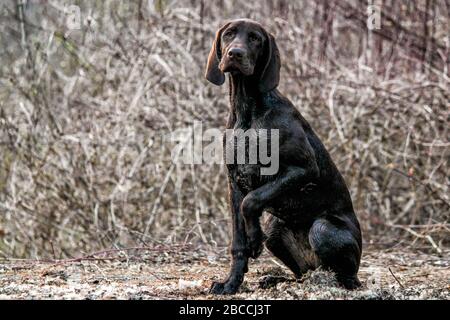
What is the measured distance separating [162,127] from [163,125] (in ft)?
0.13

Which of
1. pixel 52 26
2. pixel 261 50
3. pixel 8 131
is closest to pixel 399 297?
pixel 261 50

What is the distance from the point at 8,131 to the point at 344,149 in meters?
3.45

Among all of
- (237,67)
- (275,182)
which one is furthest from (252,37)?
(275,182)

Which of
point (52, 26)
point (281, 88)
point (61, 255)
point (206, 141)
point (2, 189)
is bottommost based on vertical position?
point (61, 255)

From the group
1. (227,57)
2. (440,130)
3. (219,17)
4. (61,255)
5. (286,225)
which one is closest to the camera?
(227,57)

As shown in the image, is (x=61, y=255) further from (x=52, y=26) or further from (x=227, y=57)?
(x=227, y=57)

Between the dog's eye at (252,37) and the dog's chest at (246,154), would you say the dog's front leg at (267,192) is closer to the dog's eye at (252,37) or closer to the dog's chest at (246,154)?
the dog's chest at (246,154)

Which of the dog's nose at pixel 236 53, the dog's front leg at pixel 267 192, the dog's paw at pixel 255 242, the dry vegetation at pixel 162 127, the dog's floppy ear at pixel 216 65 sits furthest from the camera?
the dry vegetation at pixel 162 127

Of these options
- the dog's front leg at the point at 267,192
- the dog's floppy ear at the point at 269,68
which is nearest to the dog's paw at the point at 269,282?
the dog's front leg at the point at 267,192

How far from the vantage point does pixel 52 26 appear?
Result: 9711 mm

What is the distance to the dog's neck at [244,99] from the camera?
4.94m

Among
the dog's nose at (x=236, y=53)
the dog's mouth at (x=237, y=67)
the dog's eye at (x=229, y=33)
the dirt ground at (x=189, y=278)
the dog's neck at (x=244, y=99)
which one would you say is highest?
the dog's eye at (x=229, y=33)

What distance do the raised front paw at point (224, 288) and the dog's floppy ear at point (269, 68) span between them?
1140mm

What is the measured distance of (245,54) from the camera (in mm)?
4688
